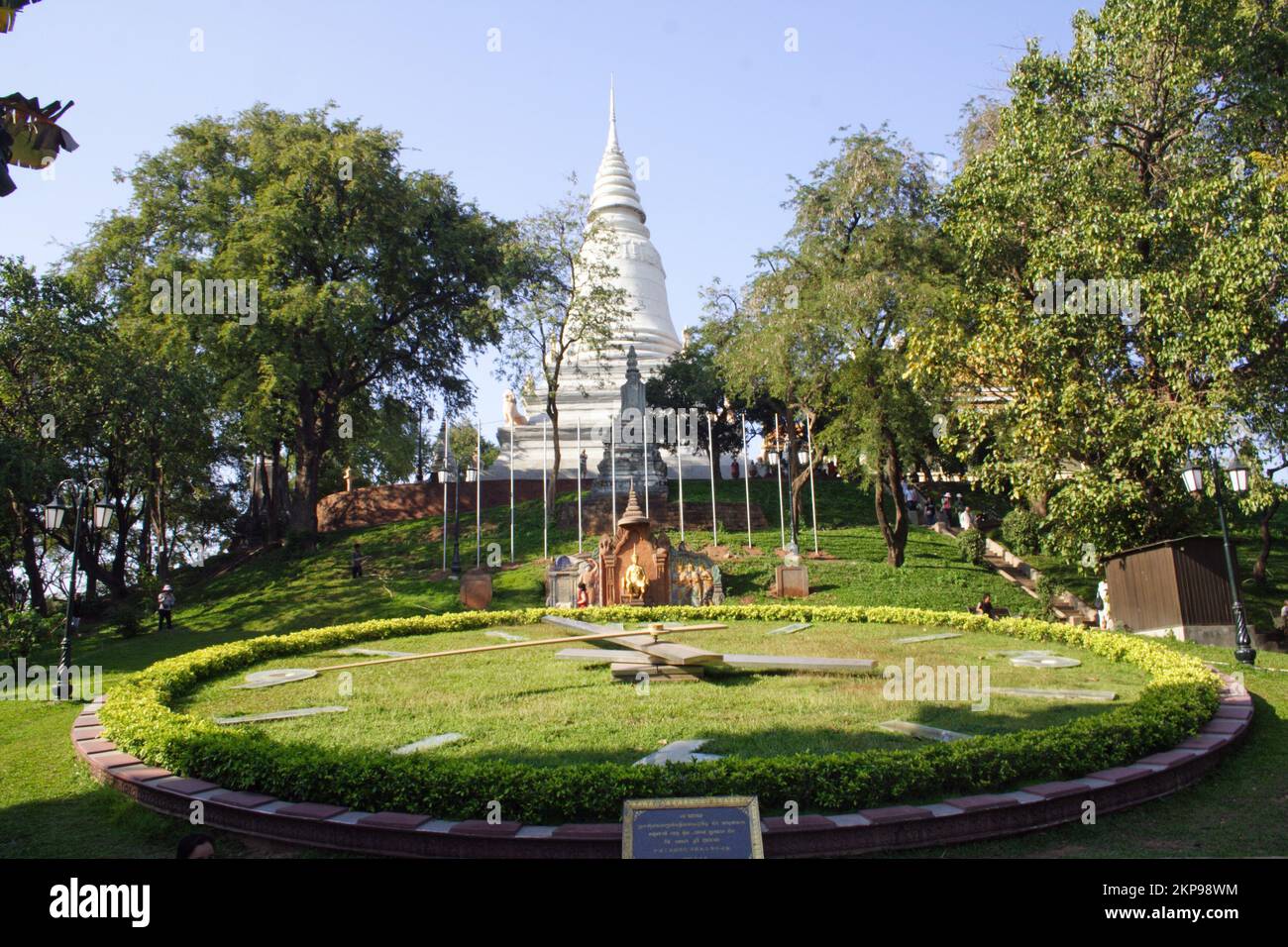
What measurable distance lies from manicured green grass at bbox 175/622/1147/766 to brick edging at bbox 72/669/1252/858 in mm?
1424

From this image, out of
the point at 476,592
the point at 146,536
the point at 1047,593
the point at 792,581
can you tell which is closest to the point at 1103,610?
the point at 1047,593

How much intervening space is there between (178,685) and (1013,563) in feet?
77.6

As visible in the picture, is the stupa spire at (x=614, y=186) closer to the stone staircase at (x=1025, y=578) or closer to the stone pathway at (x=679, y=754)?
the stone staircase at (x=1025, y=578)

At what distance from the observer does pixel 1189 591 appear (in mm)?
17141

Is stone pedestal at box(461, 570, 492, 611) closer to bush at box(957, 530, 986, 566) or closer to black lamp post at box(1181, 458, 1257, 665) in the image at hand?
bush at box(957, 530, 986, 566)

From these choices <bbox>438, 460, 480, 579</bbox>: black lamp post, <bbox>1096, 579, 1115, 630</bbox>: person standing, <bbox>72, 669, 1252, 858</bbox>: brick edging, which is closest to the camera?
<bbox>72, 669, 1252, 858</bbox>: brick edging

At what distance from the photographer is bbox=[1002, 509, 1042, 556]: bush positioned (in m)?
29.4

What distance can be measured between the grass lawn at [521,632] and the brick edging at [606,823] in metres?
0.13

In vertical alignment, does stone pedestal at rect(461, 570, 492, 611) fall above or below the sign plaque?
above

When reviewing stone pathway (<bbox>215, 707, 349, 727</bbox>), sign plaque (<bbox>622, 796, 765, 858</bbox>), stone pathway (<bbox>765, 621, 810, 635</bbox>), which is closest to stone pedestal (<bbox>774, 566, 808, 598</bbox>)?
stone pathway (<bbox>765, 621, 810, 635</bbox>)

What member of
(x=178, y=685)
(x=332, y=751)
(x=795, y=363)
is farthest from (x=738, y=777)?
(x=795, y=363)
